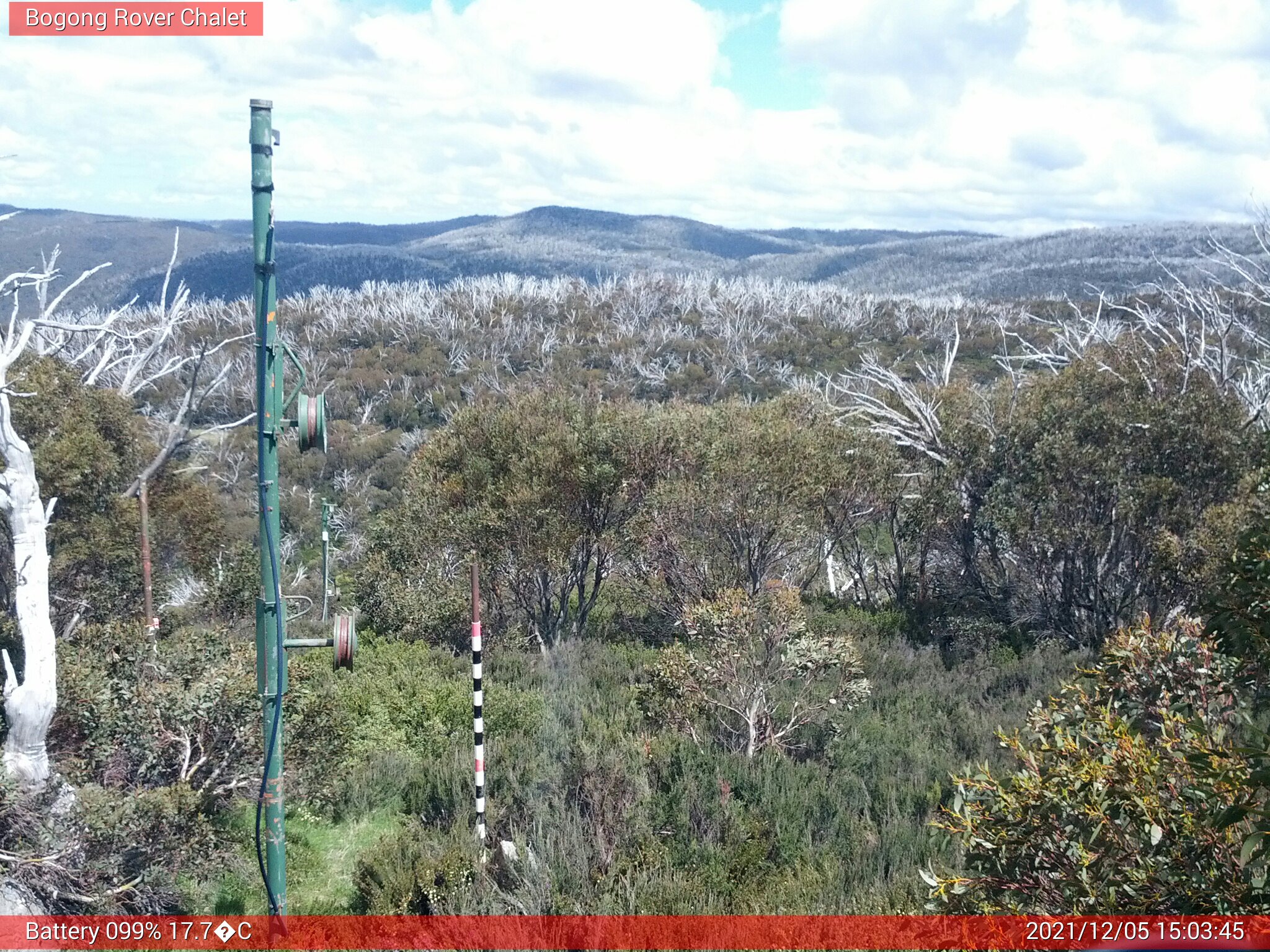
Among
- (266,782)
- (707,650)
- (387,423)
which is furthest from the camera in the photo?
(387,423)

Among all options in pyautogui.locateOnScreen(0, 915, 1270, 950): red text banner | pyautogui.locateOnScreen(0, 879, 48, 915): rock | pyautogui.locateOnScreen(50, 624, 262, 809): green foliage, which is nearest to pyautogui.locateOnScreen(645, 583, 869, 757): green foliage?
pyautogui.locateOnScreen(0, 915, 1270, 950): red text banner

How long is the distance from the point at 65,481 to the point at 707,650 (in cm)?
848

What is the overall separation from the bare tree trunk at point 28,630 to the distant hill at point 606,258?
235 ft

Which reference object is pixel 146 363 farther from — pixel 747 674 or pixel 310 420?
pixel 310 420

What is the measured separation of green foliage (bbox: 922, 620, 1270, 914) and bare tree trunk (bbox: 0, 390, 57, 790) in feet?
20.7

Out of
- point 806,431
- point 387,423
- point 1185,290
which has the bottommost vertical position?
point 387,423

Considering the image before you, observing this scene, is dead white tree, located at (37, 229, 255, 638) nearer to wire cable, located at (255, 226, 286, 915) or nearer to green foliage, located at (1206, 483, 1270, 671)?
wire cable, located at (255, 226, 286, 915)

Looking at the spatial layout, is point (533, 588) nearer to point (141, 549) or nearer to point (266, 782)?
point (141, 549)

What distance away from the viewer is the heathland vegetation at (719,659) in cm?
443

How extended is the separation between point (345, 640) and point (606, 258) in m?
169

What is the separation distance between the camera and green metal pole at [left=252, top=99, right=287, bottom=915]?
4777 millimetres

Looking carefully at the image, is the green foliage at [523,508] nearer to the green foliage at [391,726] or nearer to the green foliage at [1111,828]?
the green foliage at [391,726]

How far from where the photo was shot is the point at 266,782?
498cm

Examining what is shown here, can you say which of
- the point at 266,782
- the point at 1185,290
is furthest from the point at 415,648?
the point at 1185,290
